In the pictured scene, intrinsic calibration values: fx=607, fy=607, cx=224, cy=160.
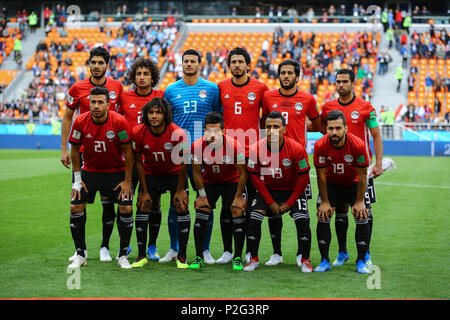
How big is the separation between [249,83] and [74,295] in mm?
3358

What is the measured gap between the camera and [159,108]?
680cm

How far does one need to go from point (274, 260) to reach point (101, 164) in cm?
230

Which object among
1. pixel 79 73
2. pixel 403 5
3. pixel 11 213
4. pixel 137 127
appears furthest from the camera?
pixel 403 5

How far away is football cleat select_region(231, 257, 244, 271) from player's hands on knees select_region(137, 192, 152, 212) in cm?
118

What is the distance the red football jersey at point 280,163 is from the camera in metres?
6.80

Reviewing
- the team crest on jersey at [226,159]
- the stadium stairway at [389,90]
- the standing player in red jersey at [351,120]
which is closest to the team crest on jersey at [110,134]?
the team crest on jersey at [226,159]

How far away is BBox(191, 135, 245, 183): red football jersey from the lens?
273 inches

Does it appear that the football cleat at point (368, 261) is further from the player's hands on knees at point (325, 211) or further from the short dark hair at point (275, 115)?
the short dark hair at point (275, 115)

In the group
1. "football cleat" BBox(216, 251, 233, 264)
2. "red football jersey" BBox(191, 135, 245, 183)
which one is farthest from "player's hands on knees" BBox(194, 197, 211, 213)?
"football cleat" BBox(216, 251, 233, 264)

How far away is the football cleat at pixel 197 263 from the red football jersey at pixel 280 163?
1148 millimetres
